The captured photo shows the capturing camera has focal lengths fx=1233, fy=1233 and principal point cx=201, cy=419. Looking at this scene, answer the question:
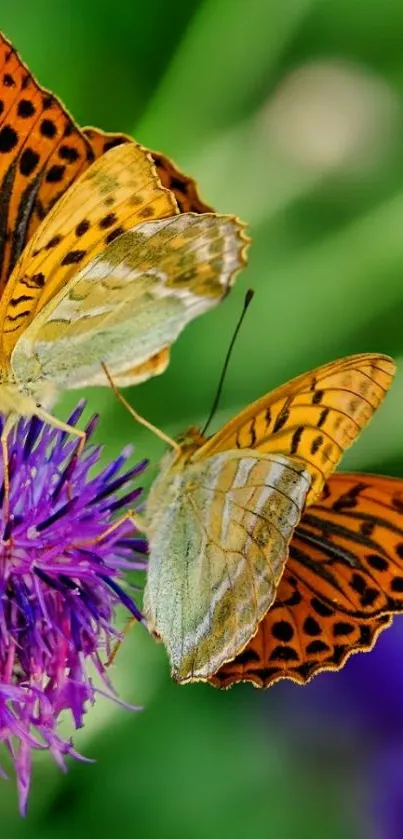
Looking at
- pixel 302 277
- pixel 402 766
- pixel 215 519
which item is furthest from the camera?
pixel 302 277

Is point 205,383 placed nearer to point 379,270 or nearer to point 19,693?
point 379,270

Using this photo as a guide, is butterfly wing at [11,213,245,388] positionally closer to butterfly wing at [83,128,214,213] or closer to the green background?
butterfly wing at [83,128,214,213]

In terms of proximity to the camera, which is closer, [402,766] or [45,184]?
[45,184]

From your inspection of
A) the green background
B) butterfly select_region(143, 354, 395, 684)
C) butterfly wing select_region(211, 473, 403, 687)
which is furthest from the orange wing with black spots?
the green background

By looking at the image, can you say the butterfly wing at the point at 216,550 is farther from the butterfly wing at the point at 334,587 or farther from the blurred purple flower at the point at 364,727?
the blurred purple flower at the point at 364,727

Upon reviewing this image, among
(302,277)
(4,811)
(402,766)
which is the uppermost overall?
(302,277)

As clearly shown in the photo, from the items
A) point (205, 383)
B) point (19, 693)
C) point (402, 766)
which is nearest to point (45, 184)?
point (19, 693)

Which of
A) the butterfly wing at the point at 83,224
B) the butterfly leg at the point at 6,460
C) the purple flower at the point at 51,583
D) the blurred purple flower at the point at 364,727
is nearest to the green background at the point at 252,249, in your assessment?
the blurred purple flower at the point at 364,727
